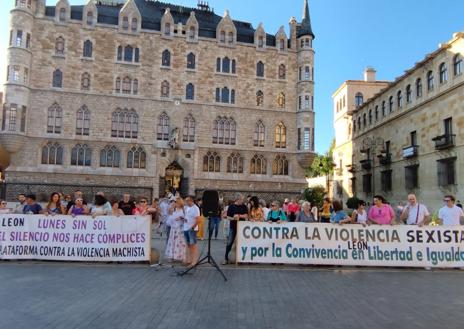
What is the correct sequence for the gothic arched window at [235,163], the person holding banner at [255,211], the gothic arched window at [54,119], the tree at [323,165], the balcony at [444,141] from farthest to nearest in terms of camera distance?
the tree at [323,165] → the gothic arched window at [235,163] → the gothic arched window at [54,119] → the balcony at [444,141] → the person holding banner at [255,211]

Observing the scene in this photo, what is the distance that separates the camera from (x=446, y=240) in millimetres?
10273

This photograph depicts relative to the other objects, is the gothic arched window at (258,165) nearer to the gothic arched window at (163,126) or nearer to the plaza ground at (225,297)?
the gothic arched window at (163,126)

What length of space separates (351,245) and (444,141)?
1995 cm

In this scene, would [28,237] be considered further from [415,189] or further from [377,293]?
[415,189]

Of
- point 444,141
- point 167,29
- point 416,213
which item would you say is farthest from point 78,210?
point 167,29

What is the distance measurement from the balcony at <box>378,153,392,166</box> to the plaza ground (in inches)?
1105

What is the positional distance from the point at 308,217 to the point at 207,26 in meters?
34.1

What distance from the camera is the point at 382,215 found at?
10734mm

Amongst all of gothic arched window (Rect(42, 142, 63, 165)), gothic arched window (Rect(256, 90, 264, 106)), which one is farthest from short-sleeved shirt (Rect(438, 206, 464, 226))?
gothic arched window (Rect(42, 142, 63, 165))

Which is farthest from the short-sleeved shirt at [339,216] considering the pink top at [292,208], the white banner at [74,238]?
the pink top at [292,208]

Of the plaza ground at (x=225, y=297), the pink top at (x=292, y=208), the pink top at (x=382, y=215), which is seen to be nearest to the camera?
the plaza ground at (x=225, y=297)

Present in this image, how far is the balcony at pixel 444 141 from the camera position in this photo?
83.4 feet

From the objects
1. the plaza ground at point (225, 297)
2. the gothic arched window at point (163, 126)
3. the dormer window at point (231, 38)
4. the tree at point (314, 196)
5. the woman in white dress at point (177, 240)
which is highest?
the dormer window at point (231, 38)

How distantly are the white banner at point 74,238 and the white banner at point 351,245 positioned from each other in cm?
295
